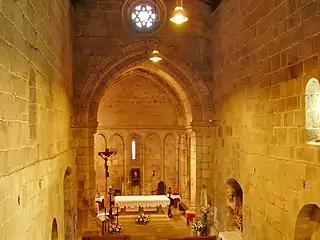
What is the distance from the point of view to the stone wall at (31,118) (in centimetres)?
402

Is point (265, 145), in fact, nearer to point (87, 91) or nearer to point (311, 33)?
point (311, 33)

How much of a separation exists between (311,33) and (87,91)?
6.48m

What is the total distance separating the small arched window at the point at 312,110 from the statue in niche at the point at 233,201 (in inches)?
165

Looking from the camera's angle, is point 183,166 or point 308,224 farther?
point 183,166

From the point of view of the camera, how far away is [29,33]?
5223 millimetres

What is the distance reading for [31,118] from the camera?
5344 mm

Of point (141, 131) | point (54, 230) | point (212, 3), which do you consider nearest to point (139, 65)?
point (212, 3)

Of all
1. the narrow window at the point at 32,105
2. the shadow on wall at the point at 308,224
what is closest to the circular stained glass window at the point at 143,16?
the narrow window at the point at 32,105

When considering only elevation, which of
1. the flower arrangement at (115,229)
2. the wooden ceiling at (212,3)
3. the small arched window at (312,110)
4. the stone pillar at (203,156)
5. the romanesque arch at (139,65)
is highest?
the wooden ceiling at (212,3)

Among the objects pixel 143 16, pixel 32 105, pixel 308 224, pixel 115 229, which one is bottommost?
pixel 115 229

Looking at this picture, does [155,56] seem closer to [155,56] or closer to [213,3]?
[155,56]

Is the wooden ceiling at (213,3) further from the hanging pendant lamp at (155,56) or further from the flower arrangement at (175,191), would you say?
the flower arrangement at (175,191)

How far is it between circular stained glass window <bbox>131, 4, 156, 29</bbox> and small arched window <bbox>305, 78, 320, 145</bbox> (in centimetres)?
598

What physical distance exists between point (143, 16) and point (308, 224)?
6.85m
